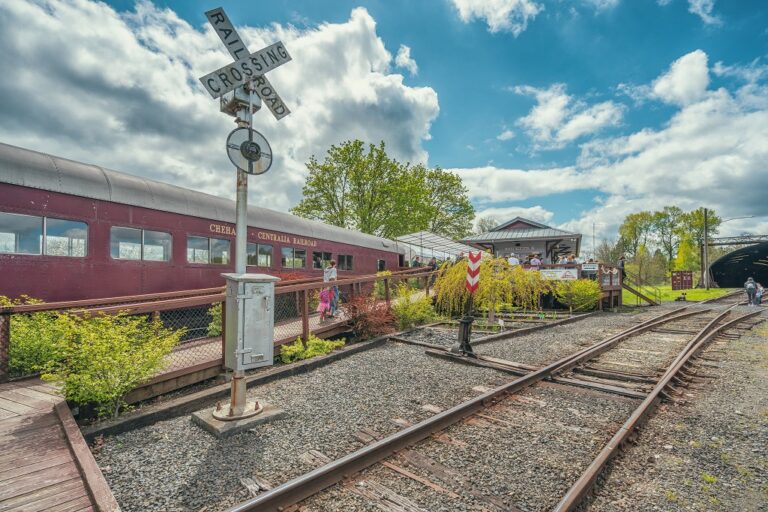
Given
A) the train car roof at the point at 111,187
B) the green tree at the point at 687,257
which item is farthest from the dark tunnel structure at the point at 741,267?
the train car roof at the point at 111,187

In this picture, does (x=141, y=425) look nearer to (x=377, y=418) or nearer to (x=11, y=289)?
(x=377, y=418)

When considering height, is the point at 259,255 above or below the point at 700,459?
above

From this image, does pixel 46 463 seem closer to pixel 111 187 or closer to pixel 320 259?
pixel 111 187

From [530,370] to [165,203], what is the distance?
8464mm

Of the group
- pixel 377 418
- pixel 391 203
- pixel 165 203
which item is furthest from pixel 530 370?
pixel 391 203

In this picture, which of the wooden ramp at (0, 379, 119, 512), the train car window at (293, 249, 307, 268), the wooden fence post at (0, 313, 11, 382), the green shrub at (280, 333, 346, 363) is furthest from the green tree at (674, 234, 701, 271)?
the wooden fence post at (0, 313, 11, 382)

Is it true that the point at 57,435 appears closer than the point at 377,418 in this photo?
Yes

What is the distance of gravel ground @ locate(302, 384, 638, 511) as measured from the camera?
2.88 meters

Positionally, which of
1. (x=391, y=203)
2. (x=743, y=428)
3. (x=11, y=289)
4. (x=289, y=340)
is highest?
(x=391, y=203)

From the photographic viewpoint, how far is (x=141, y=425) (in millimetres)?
4168

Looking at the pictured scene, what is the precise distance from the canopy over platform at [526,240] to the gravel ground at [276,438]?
22999mm

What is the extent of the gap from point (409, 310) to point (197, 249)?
5.58 m

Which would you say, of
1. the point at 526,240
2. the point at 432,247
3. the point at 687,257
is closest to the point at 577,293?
the point at 432,247

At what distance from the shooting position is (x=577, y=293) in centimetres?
1505
